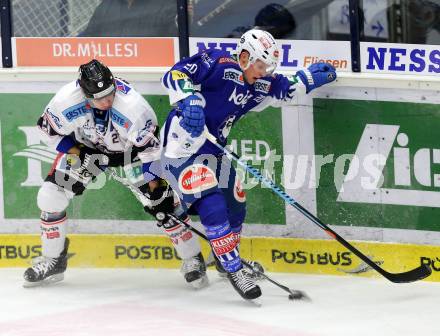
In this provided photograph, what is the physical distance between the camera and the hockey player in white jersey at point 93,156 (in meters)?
5.50

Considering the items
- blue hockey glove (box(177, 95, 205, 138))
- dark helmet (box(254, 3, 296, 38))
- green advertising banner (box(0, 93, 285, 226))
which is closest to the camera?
blue hockey glove (box(177, 95, 205, 138))

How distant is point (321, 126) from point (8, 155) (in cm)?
180

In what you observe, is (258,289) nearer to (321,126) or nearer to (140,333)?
(140,333)

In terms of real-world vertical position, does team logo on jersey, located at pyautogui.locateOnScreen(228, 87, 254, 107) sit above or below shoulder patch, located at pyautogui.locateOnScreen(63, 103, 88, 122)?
above

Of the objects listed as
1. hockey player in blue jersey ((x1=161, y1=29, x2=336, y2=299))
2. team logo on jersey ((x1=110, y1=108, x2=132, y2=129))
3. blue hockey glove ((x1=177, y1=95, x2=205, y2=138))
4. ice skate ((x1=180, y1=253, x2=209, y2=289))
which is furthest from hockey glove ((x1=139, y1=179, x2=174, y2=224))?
blue hockey glove ((x1=177, y1=95, x2=205, y2=138))

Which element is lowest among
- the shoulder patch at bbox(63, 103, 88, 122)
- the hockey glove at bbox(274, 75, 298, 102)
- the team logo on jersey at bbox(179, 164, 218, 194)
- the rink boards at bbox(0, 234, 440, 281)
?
the rink boards at bbox(0, 234, 440, 281)

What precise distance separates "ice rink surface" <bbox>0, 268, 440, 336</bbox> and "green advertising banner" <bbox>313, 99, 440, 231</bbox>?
1.19 feet

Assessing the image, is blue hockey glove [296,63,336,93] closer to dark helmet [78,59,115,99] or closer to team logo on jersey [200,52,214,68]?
team logo on jersey [200,52,214,68]

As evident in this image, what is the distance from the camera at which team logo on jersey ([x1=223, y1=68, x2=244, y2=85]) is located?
5.49 meters

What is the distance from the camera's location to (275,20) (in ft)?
19.3

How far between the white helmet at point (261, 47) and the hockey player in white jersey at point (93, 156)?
62cm

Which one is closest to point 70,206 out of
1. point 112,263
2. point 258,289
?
point 112,263

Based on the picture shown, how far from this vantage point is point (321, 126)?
586 centimetres

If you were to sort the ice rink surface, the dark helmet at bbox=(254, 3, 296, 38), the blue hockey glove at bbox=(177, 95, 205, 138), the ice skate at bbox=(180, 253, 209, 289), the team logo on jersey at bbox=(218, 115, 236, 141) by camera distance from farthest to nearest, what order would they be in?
the dark helmet at bbox=(254, 3, 296, 38), the ice skate at bbox=(180, 253, 209, 289), the team logo on jersey at bbox=(218, 115, 236, 141), the blue hockey glove at bbox=(177, 95, 205, 138), the ice rink surface
